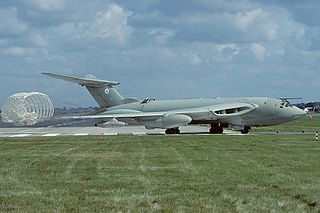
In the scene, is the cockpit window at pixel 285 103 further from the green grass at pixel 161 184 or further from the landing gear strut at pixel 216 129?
the green grass at pixel 161 184

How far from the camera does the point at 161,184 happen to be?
1450 centimetres

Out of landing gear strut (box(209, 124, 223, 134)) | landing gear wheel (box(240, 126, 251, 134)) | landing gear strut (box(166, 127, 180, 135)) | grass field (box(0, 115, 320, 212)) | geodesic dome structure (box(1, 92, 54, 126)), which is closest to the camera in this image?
grass field (box(0, 115, 320, 212))

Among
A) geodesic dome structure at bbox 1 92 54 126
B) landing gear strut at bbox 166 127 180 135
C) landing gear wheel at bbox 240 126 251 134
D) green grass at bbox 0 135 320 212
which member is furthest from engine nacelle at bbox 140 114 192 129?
green grass at bbox 0 135 320 212

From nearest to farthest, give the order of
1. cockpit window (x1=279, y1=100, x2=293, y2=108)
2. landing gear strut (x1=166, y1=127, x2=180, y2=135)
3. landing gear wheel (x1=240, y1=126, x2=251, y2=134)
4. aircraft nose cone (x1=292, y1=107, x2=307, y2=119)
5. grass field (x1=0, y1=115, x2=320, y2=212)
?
grass field (x1=0, y1=115, x2=320, y2=212) → landing gear wheel (x1=240, y1=126, x2=251, y2=134) → cockpit window (x1=279, y1=100, x2=293, y2=108) → aircraft nose cone (x1=292, y1=107, x2=307, y2=119) → landing gear strut (x1=166, y1=127, x2=180, y2=135)

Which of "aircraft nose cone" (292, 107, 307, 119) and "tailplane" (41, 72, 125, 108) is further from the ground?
"tailplane" (41, 72, 125, 108)

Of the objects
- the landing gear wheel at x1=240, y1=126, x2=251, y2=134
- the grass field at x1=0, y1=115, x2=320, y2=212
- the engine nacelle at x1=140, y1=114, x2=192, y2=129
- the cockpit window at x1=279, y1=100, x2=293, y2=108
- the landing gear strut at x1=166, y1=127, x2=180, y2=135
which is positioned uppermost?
the cockpit window at x1=279, y1=100, x2=293, y2=108

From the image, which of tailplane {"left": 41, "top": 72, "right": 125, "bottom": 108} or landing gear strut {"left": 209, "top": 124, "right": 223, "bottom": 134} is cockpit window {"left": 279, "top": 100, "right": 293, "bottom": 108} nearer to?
landing gear strut {"left": 209, "top": 124, "right": 223, "bottom": 134}

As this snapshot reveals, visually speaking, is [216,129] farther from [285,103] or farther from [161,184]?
[161,184]

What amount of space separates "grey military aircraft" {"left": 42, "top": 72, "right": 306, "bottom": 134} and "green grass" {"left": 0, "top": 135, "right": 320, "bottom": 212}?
99.0 feet

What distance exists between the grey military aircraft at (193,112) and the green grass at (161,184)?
30162mm

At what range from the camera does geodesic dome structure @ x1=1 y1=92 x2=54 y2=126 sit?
60.5 m

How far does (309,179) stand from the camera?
50.7 ft

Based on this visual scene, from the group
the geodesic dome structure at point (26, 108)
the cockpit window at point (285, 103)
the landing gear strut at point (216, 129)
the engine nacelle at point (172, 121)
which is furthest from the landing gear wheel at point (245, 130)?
the geodesic dome structure at point (26, 108)

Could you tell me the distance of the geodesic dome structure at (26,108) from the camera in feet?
198
